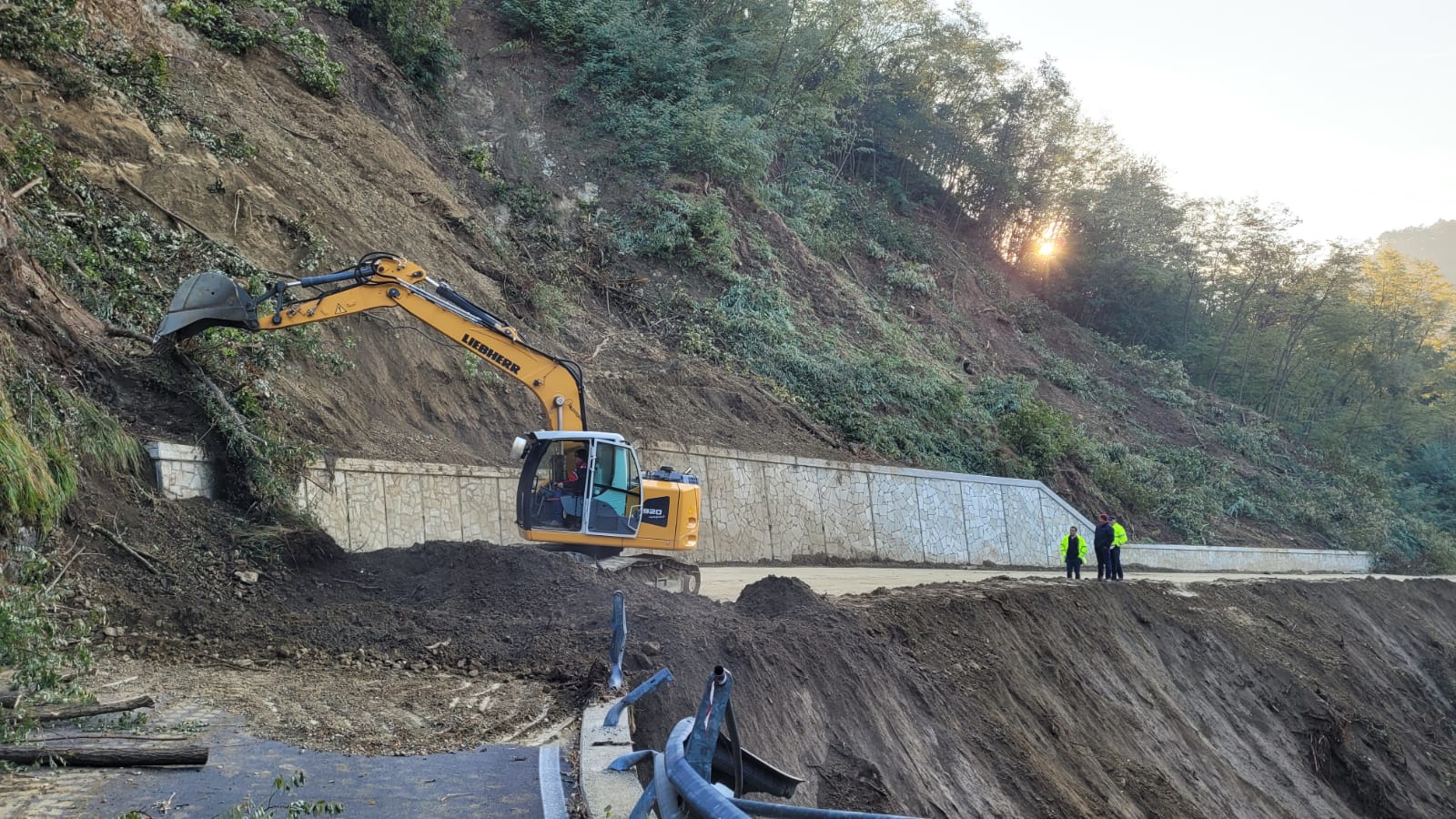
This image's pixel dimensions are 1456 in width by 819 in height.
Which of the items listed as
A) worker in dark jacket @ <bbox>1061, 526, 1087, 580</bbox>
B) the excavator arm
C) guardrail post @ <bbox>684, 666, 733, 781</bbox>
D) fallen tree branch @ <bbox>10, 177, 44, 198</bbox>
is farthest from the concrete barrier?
guardrail post @ <bbox>684, 666, 733, 781</bbox>

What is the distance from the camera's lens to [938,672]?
462 inches

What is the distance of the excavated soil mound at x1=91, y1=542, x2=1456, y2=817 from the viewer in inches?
338

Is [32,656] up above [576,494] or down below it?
below

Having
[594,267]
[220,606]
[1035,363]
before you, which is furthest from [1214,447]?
[220,606]

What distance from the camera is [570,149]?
27.8 meters

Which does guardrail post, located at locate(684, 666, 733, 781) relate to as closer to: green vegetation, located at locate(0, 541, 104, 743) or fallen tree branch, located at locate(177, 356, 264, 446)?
green vegetation, located at locate(0, 541, 104, 743)

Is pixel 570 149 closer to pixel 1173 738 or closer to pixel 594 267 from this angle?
pixel 594 267

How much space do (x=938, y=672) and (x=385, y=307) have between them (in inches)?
302

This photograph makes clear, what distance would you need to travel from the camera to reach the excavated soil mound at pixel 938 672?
28.1 feet

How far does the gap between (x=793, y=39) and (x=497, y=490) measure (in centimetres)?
2460

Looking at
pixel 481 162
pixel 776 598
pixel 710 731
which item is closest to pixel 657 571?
pixel 776 598

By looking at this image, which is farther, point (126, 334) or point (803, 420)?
point (803, 420)

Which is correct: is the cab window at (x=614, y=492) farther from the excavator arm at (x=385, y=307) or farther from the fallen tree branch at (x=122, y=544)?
the fallen tree branch at (x=122, y=544)

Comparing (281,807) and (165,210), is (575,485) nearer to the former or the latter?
(165,210)
